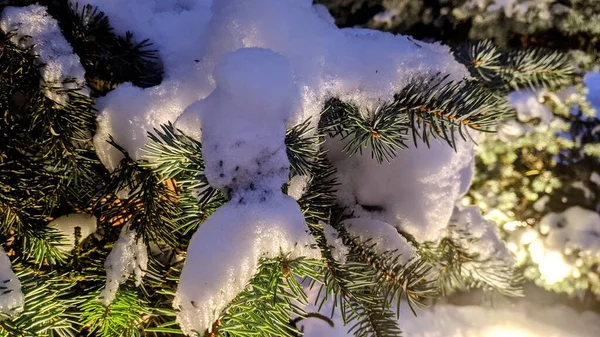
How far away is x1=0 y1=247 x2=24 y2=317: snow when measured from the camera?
42cm

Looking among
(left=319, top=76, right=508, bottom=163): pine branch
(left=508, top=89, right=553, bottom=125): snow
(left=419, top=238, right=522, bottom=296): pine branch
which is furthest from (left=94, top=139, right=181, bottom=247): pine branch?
(left=508, top=89, right=553, bottom=125): snow

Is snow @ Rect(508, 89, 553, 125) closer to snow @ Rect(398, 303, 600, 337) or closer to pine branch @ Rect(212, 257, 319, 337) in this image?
snow @ Rect(398, 303, 600, 337)

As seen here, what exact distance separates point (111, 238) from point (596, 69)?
173 cm

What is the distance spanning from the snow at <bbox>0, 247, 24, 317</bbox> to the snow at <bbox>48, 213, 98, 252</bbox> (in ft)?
0.42

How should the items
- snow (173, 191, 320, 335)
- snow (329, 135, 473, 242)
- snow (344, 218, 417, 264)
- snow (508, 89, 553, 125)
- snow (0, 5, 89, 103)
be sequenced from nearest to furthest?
snow (173, 191, 320, 335)
snow (0, 5, 89, 103)
snow (344, 218, 417, 264)
snow (329, 135, 473, 242)
snow (508, 89, 553, 125)

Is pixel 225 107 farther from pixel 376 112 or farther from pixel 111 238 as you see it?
pixel 111 238

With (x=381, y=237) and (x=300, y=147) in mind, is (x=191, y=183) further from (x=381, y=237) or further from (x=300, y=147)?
(x=381, y=237)

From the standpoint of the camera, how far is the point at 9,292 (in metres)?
0.42

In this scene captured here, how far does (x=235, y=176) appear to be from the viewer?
40cm

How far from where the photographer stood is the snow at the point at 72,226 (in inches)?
22.9

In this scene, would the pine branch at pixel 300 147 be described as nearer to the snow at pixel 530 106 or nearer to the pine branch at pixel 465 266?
the pine branch at pixel 465 266

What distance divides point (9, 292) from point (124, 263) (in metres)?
0.13

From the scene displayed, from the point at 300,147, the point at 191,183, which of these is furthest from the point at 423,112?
the point at 191,183

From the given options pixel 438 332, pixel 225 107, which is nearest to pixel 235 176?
pixel 225 107
